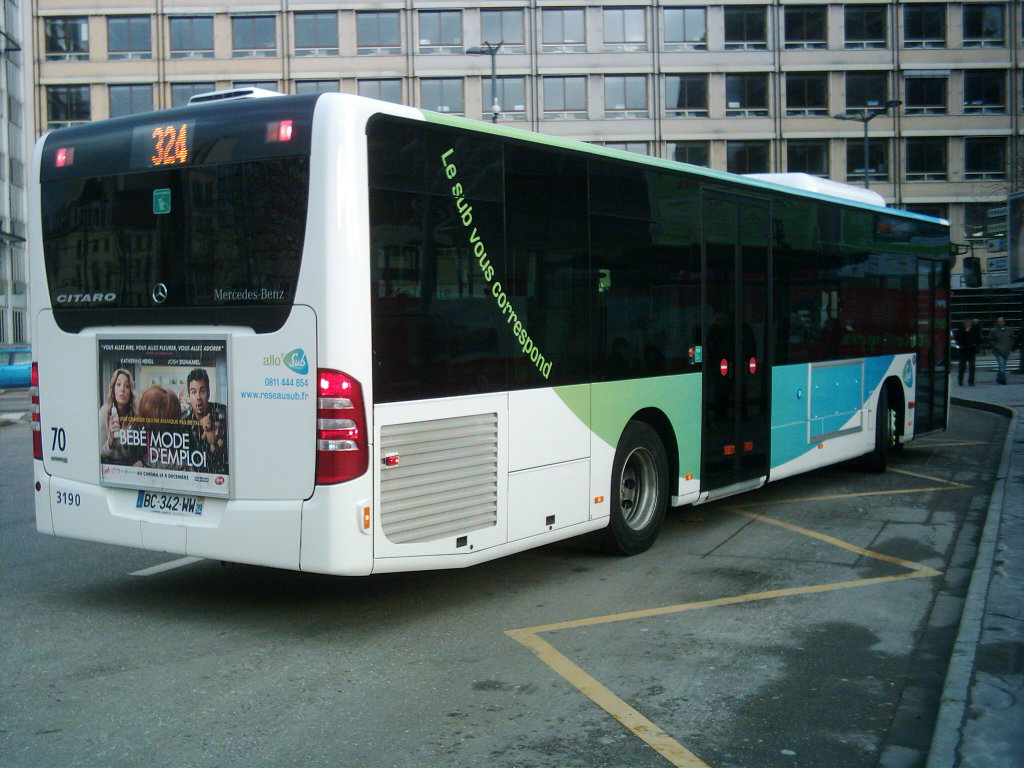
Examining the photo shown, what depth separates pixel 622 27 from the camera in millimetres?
64688

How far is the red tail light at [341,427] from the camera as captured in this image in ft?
20.4

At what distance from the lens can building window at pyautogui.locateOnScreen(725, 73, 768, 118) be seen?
65.8 meters

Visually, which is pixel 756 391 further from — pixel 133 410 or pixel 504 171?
pixel 133 410

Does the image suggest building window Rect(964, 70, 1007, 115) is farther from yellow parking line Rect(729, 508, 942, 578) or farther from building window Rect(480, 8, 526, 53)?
yellow parking line Rect(729, 508, 942, 578)

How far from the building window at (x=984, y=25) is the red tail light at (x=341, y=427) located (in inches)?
2735

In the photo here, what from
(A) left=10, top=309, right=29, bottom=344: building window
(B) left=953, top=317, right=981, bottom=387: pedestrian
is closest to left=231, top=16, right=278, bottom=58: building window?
(A) left=10, top=309, right=29, bottom=344: building window

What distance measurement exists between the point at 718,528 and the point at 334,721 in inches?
224

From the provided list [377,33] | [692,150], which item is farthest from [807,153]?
[377,33]

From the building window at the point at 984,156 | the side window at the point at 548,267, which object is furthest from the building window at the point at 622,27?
the side window at the point at 548,267

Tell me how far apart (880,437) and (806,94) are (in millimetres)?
56801

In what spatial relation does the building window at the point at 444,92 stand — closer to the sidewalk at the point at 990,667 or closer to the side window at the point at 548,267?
the sidewalk at the point at 990,667

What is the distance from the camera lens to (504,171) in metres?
7.39

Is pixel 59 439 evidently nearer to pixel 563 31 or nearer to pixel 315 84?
pixel 315 84

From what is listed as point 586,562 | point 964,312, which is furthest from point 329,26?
point 586,562
